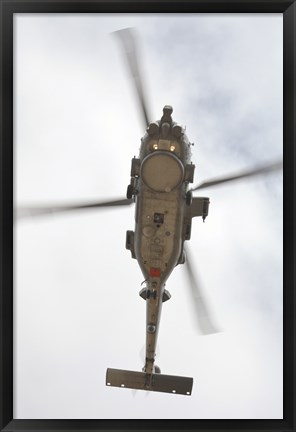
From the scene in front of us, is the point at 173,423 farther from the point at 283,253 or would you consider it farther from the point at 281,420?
the point at 283,253

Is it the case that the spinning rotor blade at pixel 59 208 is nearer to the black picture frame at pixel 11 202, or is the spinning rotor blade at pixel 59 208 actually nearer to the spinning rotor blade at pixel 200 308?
the spinning rotor blade at pixel 200 308

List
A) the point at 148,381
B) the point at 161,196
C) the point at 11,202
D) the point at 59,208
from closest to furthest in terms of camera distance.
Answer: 1. the point at 11,202
2. the point at 59,208
3. the point at 161,196
4. the point at 148,381

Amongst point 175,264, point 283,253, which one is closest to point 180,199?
Result: point 175,264

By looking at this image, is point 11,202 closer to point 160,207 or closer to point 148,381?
point 160,207

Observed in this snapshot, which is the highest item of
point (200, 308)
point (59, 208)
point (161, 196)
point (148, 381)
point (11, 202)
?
point (161, 196)

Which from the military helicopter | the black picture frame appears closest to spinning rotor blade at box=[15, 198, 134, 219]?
the military helicopter

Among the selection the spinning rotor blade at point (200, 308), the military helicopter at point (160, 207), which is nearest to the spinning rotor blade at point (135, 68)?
the military helicopter at point (160, 207)

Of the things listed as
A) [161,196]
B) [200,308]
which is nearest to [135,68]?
[161,196]
